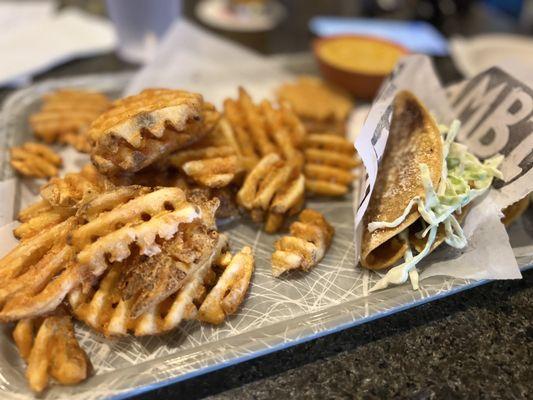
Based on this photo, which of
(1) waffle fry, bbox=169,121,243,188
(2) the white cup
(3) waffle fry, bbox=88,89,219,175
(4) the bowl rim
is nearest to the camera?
(3) waffle fry, bbox=88,89,219,175

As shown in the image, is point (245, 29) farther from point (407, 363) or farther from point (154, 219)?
point (407, 363)

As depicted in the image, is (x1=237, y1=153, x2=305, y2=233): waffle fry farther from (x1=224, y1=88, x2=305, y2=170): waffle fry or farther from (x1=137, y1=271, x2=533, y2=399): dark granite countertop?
(x1=137, y1=271, x2=533, y2=399): dark granite countertop

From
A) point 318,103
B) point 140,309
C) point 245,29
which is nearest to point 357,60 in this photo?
point 318,103

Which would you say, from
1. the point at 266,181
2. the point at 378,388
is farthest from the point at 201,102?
the point at 378,388

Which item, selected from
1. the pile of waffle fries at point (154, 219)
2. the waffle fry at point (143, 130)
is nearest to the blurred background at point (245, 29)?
the pile of waffle fries at point (154, 219)

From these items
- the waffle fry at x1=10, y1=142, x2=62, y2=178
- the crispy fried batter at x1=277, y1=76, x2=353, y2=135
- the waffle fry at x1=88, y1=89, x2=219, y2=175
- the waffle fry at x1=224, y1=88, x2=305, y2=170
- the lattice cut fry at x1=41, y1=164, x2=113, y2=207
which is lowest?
the waffle fry at x1=10, y1=142, x2=62, y2=178

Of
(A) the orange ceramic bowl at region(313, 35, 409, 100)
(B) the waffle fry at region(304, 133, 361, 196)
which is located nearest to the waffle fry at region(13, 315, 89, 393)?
(B) the waffle fry at region(304, 133, 361, 196)

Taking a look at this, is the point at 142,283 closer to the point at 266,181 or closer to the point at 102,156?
the point at 102,156

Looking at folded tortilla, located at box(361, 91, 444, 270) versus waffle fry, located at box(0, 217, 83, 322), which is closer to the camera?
waffle fry, located at box(0, 217, 83, 322)
